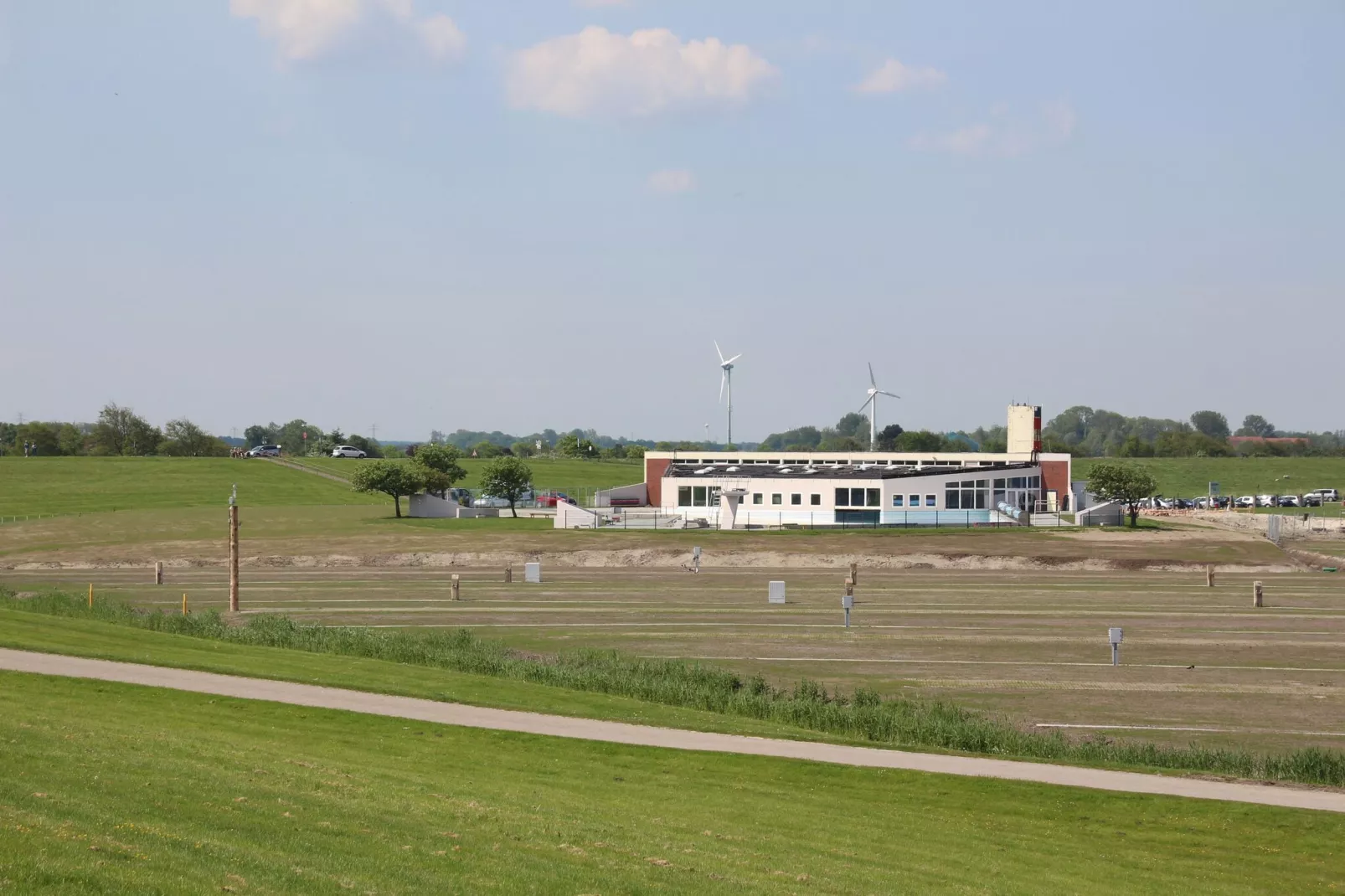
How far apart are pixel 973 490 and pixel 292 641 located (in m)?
65.7

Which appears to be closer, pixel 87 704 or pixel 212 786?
pixel 212 786

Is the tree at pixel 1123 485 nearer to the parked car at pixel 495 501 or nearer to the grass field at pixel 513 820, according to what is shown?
the parked car at pixel 495 501

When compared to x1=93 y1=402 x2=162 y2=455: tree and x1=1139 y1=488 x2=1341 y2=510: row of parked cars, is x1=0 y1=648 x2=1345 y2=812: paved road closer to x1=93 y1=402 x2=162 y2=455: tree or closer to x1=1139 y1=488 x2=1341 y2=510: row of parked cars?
x1=1139 y1=488 x2=1341 y2=510: row of parked cars

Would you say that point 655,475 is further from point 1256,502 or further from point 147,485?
point 1256,502

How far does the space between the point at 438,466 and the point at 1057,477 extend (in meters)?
53.0

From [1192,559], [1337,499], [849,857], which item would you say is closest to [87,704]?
[849,857]

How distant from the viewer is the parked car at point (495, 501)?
108 m

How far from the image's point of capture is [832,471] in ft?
328

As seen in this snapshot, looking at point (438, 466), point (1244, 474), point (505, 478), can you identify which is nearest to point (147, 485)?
point (438, 466)

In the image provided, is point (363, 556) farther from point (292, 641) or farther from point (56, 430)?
point (56, 430)

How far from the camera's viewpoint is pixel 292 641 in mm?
40781

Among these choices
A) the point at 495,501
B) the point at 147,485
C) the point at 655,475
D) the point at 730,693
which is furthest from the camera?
the point at 147,485

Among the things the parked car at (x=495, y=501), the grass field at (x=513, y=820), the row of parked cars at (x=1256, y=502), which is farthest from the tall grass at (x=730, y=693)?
the row of parked cars at (x=1256, y=502)

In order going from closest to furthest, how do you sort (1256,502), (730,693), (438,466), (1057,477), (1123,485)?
(730,693) → (1123,485) → (1057,477) → (438,466) → (1256,502)
